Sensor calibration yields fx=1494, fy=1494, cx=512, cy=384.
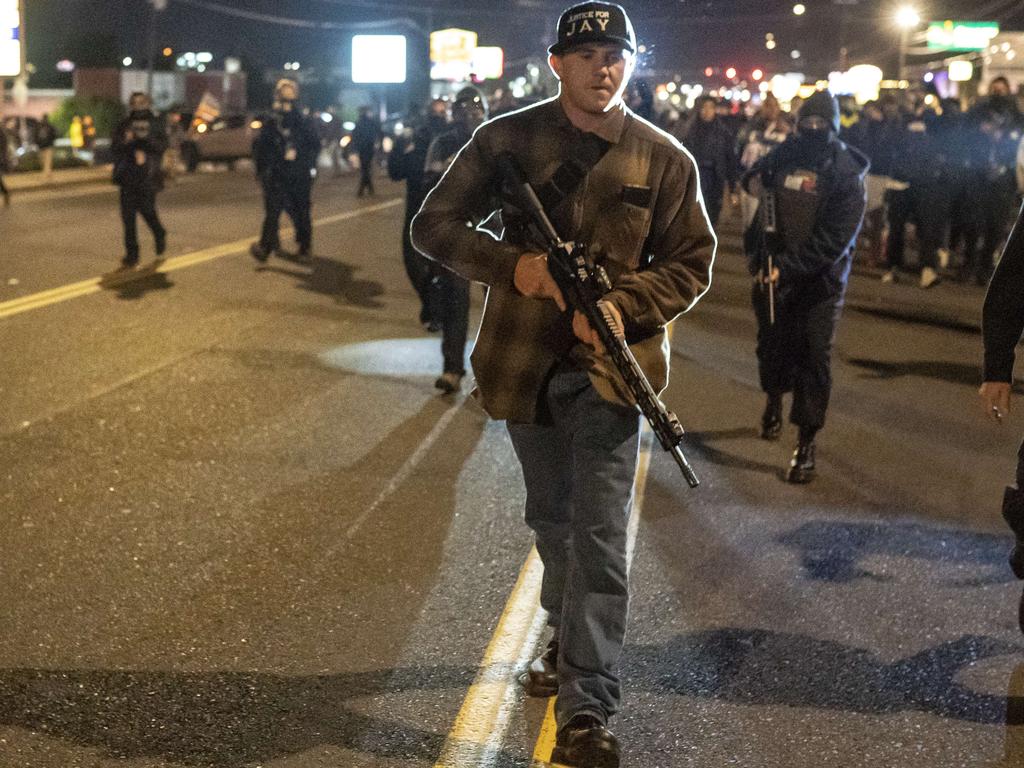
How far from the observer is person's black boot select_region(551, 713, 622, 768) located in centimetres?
394

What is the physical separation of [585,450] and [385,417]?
15.5ft

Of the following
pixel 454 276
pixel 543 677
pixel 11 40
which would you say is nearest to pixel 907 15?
pixel 11 40

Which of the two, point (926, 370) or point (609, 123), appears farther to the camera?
point (926, 370)

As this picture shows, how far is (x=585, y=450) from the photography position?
159 inches

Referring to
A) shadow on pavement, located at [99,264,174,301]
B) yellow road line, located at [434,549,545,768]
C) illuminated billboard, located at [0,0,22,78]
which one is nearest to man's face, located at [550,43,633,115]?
yellow road line, located at [434,549,545,768]

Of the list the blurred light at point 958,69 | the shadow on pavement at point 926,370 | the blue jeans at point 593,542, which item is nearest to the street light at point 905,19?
the blurred light at point 958,69

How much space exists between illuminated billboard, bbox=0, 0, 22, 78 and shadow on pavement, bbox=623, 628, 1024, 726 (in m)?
25.8

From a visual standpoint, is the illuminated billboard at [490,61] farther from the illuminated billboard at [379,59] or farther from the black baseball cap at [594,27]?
the black baseball cap at [594,27]

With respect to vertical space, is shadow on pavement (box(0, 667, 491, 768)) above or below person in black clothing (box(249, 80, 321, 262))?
below

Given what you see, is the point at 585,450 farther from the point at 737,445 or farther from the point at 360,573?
the point at 737,445

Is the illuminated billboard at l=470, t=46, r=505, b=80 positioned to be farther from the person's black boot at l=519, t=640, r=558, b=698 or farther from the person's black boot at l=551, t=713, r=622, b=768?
the person's black boot at l=551, t=713, r=622, b=768

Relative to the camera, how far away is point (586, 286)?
3.80 m

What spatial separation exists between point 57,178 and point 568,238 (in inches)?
1129

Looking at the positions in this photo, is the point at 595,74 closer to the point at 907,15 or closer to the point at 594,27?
the point at 594,27
